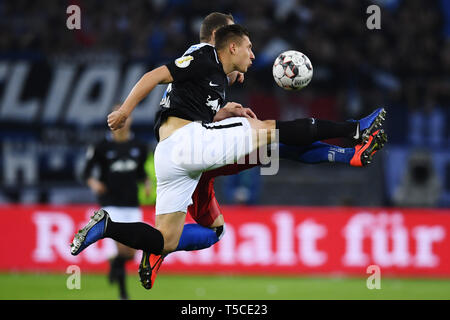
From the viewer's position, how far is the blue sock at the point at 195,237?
7047 millimetres

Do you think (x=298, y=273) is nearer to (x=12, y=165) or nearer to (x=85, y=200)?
(x=85, y=200)

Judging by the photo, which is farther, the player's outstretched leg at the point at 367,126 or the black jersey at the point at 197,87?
the player's outstretched leg at the point at 367,126

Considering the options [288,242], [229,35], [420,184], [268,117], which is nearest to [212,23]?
[229,35]

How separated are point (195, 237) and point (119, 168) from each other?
3555 mm

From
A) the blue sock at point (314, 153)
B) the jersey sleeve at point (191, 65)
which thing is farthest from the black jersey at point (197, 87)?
the blue sock at point (314, 153)

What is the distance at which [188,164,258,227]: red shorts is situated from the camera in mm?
7027

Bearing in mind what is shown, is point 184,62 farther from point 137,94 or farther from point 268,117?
point 268,117

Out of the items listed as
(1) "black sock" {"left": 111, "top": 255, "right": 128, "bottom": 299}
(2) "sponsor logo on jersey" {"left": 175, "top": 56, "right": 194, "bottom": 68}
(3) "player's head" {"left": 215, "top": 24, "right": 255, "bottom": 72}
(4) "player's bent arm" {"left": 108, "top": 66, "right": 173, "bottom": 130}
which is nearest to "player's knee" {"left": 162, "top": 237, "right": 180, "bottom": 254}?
(4) "player's bent arm" {"left": 108, "top": 66, "right": 173, "bottom": 130}

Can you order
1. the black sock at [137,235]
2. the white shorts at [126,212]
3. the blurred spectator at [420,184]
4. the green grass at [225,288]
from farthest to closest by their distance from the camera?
the blurred spectator at [420,184], the green grass at [225,288], the white shorts at [126,212], the black sock at [137,235]

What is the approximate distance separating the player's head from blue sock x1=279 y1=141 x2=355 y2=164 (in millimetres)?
819

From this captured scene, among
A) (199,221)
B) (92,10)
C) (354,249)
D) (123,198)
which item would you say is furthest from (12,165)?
(199,221)

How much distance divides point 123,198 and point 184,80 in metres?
4.05

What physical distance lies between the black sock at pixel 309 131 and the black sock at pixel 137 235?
1.36 m

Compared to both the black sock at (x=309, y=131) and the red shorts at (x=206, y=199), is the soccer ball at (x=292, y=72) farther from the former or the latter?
the red shorts at (x=206, y=199)
